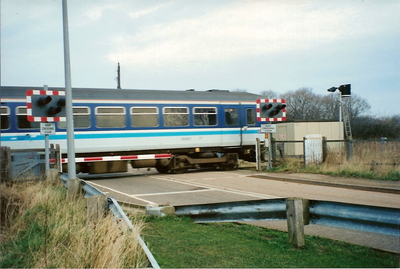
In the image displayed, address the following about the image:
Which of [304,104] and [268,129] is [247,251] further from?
[304,104]

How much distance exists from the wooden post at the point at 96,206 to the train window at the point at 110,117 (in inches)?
473

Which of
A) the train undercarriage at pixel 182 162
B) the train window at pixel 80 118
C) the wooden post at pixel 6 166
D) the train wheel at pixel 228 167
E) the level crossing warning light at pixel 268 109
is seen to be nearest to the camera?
the wooden post at pixel 6 166

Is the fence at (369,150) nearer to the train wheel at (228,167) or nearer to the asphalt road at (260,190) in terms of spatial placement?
the asphalt road at (260,190)

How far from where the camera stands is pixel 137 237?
16.7 feet

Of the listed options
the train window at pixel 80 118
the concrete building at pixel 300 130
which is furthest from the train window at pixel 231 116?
the concrete building at pixel 300 130

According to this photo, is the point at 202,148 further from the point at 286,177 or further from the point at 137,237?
the point at 137,237

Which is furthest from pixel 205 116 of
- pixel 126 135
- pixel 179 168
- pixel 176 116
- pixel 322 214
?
pixel 322 214

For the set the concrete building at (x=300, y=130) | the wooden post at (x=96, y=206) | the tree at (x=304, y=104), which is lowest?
the wooden post at (x=96, y=206)

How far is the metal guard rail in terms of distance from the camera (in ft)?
15.3

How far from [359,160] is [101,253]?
14431 millimetres

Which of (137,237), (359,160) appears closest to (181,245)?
(137,237)

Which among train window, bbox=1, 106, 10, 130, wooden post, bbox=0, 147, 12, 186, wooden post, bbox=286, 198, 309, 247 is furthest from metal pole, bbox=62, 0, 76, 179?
train window, bbox=1, 106, 10, 130

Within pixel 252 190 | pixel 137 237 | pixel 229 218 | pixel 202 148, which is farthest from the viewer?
pixel 202 148

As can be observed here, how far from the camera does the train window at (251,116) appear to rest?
21453mm
